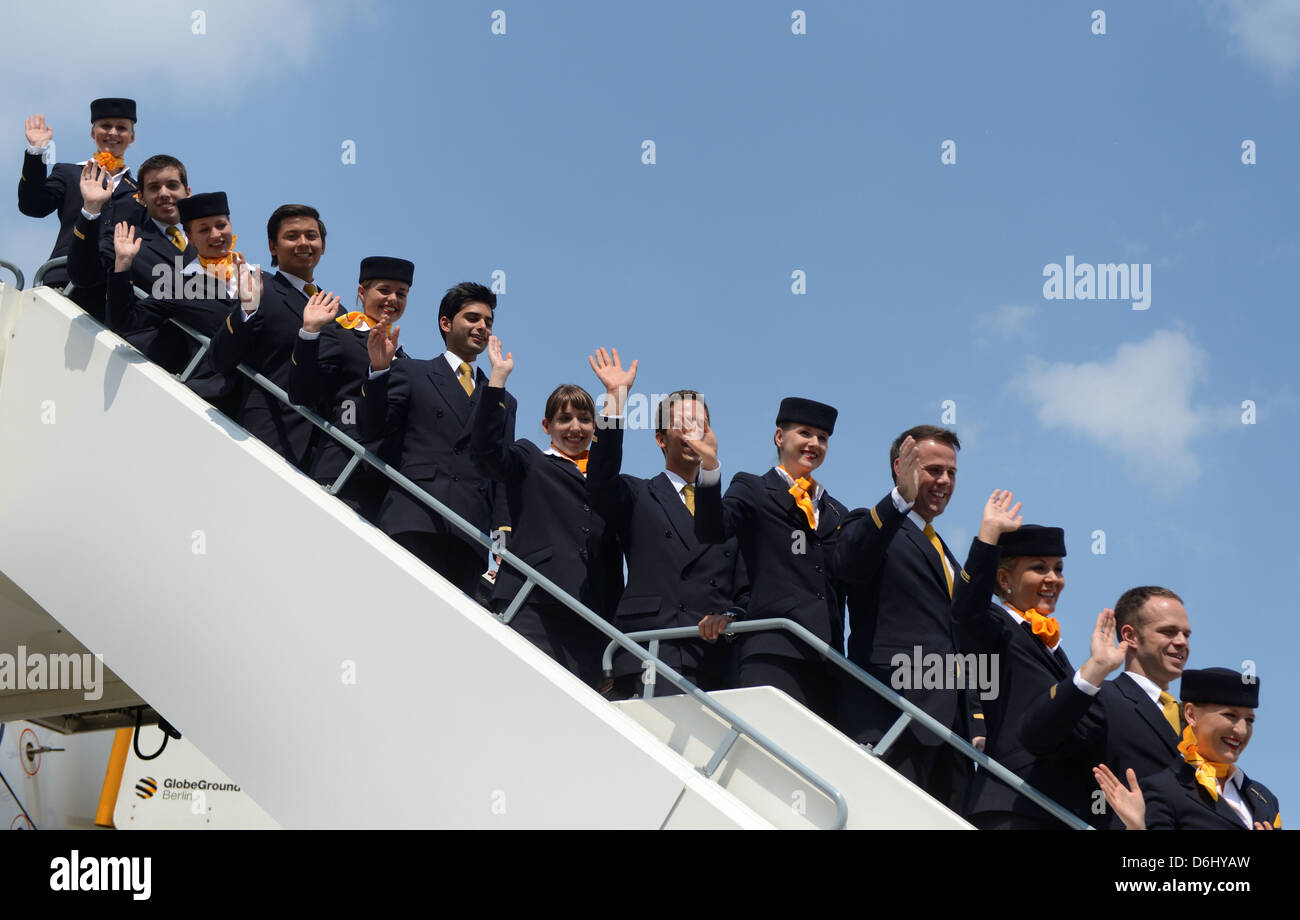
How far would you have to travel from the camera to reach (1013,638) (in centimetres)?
590

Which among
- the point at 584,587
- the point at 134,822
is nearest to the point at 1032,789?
→ the point at 584,587

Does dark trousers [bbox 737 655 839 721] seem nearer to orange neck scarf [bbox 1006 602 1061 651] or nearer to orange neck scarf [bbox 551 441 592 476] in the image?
orange neck scarf [bbox 1006 602 1061 651]

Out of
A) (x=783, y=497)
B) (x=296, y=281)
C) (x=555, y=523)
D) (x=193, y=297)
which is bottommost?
(x=555, y=523)

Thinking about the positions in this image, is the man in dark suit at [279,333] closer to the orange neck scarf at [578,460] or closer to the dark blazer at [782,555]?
the orange neck scarf at [578,460]

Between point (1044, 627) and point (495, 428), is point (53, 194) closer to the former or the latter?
point (495, 428)

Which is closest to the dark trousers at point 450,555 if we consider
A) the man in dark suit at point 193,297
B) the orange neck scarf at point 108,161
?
the man in dark suit at point 193,297

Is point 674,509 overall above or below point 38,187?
below

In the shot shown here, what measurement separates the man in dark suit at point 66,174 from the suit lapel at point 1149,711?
6.61 meters

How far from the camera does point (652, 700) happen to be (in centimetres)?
592

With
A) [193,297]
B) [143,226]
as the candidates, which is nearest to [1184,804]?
[193,297]

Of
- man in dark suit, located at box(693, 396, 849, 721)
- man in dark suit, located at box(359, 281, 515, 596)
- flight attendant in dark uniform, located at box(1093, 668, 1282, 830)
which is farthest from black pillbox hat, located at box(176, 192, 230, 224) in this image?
flight attendant in dark uniform, located at box(1093, 668, 1282, 830)

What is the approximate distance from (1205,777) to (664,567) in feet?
8.85

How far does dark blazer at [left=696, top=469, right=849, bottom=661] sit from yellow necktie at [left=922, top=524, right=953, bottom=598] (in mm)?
409
